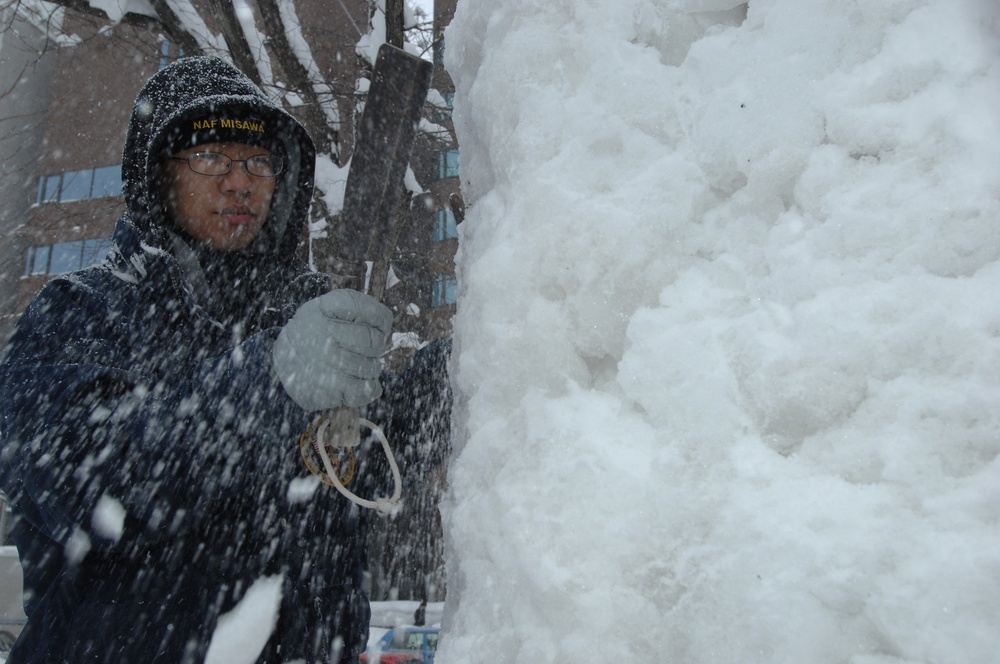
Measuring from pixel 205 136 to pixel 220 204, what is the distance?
299 mm

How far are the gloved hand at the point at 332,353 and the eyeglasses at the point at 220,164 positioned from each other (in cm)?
76

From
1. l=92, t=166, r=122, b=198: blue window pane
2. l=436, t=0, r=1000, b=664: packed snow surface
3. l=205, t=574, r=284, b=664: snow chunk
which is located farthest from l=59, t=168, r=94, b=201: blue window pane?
l=436, t=0, r=1000, b=664: packed snow surface

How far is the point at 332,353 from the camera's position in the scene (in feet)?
4.99

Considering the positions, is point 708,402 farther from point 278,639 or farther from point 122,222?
point 122,222

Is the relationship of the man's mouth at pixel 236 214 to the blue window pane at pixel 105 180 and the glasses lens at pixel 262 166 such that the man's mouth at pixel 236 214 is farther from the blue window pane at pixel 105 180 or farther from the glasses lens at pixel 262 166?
the blue window pane at pixel 105 180

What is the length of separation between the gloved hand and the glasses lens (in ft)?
2.49

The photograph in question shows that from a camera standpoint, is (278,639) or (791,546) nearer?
(791,546)

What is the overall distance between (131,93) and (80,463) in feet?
69.0

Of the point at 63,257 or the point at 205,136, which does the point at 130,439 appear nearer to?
the point at 205,136

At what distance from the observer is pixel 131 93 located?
18.8 meters

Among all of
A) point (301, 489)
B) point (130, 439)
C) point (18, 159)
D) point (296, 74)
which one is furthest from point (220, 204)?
point (18, 159)

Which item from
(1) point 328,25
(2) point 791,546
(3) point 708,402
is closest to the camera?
(2) point 791,546

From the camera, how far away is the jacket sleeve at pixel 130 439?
153 cm

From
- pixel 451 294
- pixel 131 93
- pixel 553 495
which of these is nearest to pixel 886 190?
pixel 553 495
